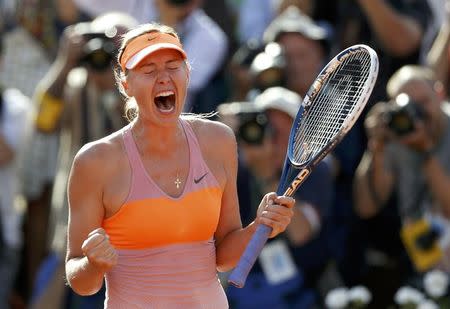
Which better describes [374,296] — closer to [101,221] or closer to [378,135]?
[378,135]

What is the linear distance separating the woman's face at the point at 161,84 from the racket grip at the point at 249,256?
469 millimetres

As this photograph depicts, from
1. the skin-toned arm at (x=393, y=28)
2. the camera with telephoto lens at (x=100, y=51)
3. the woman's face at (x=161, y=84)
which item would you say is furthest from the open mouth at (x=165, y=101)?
the skin-toned arm at (x=393, y=28)

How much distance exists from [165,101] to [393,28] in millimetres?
3251

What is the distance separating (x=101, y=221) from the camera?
407 centimetres

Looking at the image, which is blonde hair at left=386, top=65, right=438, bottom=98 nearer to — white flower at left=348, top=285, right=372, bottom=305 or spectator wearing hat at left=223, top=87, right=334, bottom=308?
spectator wearing hat at left=223, top=87, right=334, bottom=308

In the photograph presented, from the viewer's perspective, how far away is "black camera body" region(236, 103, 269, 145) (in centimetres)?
650

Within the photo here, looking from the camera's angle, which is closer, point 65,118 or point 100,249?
point 100,249

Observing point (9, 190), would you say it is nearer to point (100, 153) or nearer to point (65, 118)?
point (65, 118)

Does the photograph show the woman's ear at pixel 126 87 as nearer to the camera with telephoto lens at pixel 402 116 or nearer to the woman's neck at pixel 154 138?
the woman's neck at pixel 154 138

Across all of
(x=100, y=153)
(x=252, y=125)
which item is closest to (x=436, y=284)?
(x=252, y=125)

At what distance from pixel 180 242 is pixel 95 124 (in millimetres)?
2939

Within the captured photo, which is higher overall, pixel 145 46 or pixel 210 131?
pixel 145 46

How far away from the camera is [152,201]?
4.01m

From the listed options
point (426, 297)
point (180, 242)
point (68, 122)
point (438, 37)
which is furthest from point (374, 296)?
point (180, 242)
